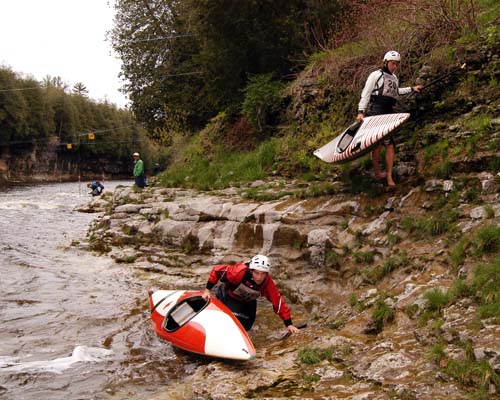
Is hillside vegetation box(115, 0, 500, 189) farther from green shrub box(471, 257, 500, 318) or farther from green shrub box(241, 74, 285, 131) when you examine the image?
green shrub box(471, 257, 500, 318)

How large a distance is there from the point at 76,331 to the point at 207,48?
10312 millimetres

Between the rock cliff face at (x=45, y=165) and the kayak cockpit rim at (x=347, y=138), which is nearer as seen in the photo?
the kayak cockpit rim at (x=347, y=138)

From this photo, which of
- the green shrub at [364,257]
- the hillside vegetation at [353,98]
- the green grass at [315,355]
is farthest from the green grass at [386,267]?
the green grass at [315,355]

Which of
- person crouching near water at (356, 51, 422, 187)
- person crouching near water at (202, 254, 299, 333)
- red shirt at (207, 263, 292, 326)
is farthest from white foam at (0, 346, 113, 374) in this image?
person crouching near water at (356, 51, 422, 187)

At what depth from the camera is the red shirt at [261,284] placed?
6.97 meters

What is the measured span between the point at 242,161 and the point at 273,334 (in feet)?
24.5

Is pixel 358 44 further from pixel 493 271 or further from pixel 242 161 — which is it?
pixel 493 271

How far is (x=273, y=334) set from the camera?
7605mm

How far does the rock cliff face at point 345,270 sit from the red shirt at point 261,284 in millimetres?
371

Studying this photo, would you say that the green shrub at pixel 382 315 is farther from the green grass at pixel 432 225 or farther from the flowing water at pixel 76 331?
the flowing water at pixel 76 331

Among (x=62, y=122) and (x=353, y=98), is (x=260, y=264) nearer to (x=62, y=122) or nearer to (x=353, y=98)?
(x=353, y=98)

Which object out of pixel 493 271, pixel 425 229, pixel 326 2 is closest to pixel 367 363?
pixel 493 271

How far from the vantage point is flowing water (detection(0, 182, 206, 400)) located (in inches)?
239

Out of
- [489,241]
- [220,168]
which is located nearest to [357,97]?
[220,168]
